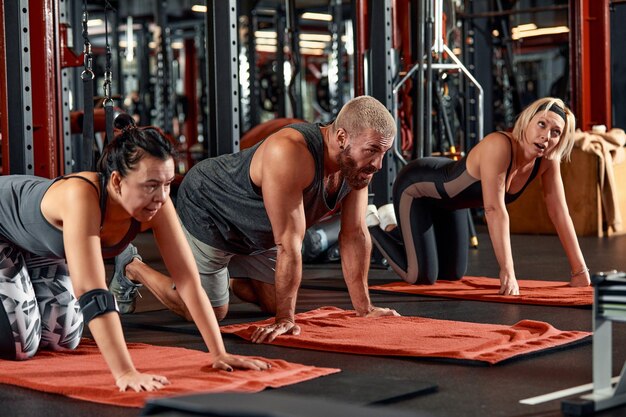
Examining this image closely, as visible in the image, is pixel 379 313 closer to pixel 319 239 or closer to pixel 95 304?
pixel 95 304

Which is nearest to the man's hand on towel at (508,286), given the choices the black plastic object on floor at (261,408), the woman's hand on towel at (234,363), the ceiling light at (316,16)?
the woman's hand on towel at (234,363)

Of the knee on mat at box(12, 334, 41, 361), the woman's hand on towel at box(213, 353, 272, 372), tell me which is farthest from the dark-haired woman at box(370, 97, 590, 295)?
the knee on mat at box(12, 334, 41, 361)

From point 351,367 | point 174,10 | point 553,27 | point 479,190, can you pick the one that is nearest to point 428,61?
point 479,190

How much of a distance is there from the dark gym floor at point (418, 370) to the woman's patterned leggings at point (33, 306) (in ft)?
0.93

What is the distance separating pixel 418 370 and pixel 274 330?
676 mm

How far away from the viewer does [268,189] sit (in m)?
3.41

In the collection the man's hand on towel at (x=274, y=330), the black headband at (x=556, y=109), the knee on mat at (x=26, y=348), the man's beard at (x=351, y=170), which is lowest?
the man's hand on towel at (x=274, y=330)

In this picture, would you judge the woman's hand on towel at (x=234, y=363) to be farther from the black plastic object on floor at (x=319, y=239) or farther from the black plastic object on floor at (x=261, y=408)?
the black plastic object on floor at (x=319, y=239)

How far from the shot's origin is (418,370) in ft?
9.92

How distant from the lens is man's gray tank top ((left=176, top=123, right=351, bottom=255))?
11.9 feet

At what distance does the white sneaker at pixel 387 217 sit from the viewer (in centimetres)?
536

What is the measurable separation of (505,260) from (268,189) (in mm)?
1543

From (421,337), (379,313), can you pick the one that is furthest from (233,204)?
(421,337)

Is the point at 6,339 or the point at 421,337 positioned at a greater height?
the point at 6,339
